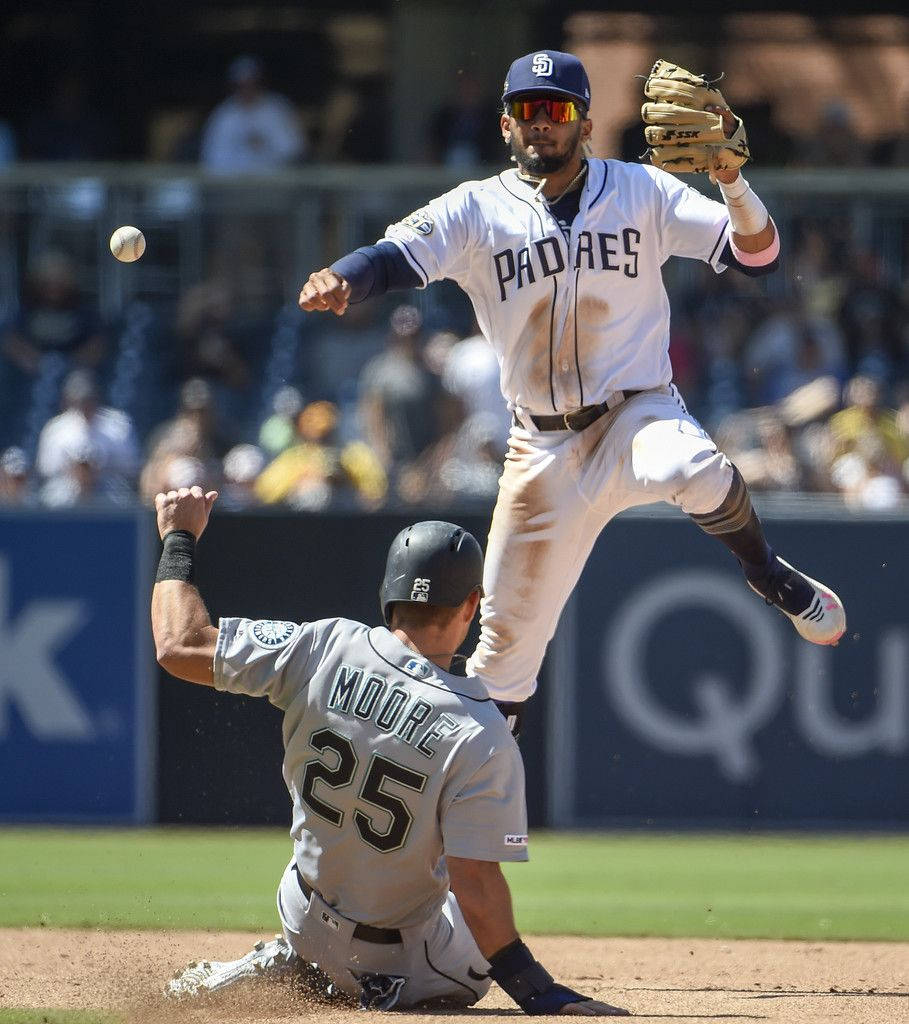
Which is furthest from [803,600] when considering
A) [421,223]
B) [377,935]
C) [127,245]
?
[127,245]

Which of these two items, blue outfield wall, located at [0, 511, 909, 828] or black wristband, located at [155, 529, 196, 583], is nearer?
black wristband, located at [155, 529, 196, 583]

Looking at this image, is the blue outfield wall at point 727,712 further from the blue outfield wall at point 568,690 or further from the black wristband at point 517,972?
the black wristband at point 517,972

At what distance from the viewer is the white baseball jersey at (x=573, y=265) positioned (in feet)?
19.1

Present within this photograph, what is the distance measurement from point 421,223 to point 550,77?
23.8 inches

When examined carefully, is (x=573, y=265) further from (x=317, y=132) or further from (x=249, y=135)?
(x=317, y=132)

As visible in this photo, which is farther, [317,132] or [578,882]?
[317,132]

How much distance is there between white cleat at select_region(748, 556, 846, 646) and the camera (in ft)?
19.6

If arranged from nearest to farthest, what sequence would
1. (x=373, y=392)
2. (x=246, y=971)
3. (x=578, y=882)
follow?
(x=246, y=971), (x=578, y=882), (x=373, y=392)

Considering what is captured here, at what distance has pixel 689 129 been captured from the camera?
5.56 meters

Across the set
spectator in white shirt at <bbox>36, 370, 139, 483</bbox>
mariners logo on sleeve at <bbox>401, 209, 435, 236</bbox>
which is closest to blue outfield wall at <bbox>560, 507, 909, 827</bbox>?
spectator in white shirt at <bbox>36, 370, 139, 483</bbox>

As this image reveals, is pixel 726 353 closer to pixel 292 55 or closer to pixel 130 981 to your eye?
pixel 292 55

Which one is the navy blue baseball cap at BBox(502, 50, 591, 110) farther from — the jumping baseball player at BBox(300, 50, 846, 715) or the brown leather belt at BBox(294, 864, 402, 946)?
the brown leather belt at BBox(294, 864, 402, 946)

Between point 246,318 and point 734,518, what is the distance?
7.68 meters

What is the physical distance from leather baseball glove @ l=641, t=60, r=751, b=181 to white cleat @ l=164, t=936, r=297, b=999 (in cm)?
256
